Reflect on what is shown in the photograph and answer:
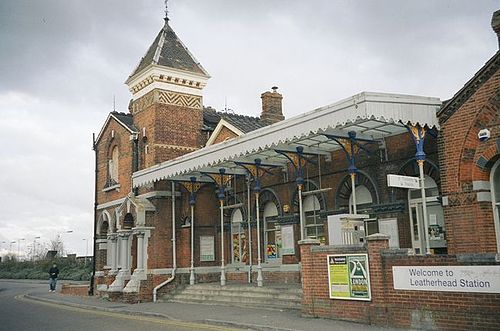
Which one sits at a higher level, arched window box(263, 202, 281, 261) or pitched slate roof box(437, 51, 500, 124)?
pitched slate roof box(437, 51, 500, 124)

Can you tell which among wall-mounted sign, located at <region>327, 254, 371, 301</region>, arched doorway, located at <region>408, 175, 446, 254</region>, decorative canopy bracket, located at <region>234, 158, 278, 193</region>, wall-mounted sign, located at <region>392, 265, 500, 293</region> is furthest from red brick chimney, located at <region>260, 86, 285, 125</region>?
wall-mounted sign, located at <region>392, 265, 500, 293</region>

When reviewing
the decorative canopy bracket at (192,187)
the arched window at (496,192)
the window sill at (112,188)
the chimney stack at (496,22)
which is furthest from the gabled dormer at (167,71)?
the arched window at (496,192)

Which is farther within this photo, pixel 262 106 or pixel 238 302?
pixel 262 106

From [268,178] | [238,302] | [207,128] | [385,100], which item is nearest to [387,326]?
[385,100]

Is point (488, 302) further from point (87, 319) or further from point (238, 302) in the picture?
point (87, 319)

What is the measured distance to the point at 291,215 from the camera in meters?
20.0

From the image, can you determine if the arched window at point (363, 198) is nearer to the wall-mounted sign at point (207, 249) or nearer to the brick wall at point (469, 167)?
the brick wall at point (469, 167)

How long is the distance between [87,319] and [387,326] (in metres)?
9.01

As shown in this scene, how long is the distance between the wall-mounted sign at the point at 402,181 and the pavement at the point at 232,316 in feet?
10.4

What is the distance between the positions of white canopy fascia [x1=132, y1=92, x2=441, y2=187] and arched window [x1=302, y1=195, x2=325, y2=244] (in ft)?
5.71

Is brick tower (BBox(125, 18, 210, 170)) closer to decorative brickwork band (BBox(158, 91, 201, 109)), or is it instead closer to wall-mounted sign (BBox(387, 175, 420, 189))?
decorative brickwork band (BBox(158, 91, 201, 109))

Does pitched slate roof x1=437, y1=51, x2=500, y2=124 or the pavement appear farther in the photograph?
pitched slate roof x1=437, y1=51, x2=500, y2=124

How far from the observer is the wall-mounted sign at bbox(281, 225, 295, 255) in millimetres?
19688

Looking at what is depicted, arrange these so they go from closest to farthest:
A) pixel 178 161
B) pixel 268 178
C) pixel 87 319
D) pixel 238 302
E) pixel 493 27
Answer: pixel 493 27
pixel 87 319
pixel 238 302
pixel 178 161
pixel 268 178
